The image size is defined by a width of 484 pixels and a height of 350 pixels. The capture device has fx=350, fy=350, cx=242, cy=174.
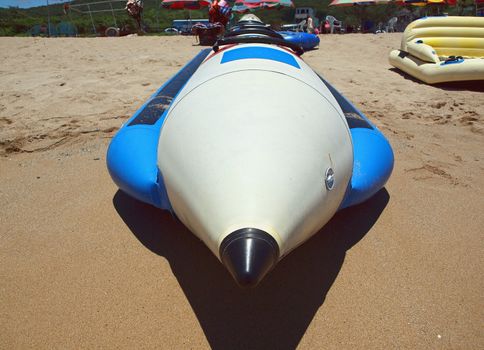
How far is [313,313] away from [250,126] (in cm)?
80

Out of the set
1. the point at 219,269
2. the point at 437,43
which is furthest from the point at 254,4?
the point at 219,269

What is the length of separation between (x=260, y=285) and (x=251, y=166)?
0.66 meters

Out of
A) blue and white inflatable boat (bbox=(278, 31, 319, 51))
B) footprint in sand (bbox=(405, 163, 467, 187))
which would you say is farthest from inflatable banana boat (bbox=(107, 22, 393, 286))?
blue and white inflatable boat (bbox=(278, 31, 319, 51))

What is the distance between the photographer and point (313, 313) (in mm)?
1415

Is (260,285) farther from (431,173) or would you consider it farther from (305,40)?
(305,40)

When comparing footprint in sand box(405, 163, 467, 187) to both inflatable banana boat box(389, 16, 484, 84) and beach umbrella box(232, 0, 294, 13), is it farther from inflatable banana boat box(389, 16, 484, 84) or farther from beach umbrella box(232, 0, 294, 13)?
beach umbrella box(232, 0, 294, 13)

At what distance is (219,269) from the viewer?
1599mm

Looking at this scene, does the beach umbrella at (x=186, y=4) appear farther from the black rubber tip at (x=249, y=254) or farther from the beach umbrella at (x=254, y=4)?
the black rubber tip at (x=249, y=254)

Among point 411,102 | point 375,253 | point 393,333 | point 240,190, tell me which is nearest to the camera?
point 240,190

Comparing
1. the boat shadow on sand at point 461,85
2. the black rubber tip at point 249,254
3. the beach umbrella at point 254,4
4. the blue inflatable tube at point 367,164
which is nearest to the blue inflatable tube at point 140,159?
the black rubber tip at point 249,254

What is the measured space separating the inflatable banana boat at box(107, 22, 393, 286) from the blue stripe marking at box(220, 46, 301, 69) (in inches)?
7.7

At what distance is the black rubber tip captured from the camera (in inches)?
38.4

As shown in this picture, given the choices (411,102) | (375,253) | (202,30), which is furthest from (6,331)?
(202,30)

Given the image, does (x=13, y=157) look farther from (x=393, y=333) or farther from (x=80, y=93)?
(x=393, y=333)
